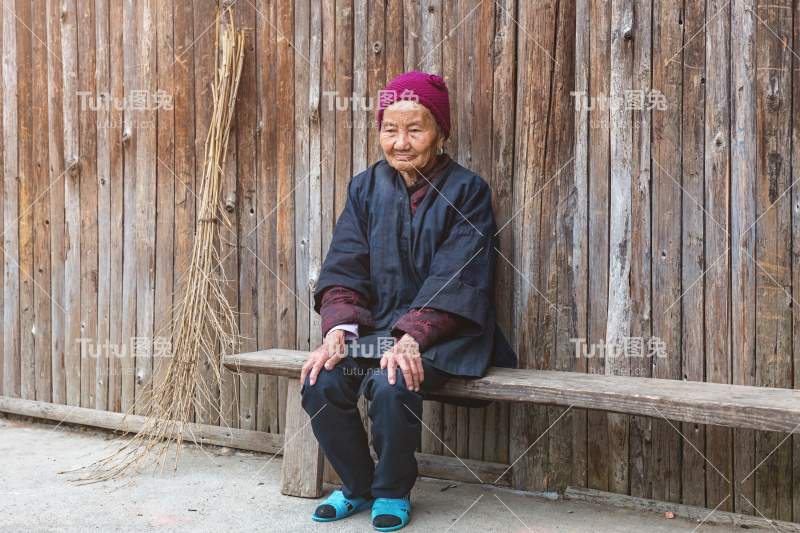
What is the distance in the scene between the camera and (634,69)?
8.43 feet

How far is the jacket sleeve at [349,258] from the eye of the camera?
2.64m

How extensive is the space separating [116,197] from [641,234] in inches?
103

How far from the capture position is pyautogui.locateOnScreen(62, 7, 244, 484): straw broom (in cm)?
302

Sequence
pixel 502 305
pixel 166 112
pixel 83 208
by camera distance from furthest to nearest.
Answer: pixel 83 208
pixel 166 112
pixel 502 305

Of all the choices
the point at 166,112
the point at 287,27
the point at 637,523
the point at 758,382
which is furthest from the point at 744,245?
the point at 166,112

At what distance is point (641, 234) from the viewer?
2.58 metres

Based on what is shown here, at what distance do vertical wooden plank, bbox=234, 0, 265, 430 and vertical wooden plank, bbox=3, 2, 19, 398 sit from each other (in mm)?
1535

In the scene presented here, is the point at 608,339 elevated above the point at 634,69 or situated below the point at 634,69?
below

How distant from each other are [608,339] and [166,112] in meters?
2.37

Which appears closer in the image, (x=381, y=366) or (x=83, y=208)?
(x=381, y=366)

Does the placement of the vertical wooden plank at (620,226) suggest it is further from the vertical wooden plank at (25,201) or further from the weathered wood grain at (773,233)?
the vertical wooden plank at (25,201)

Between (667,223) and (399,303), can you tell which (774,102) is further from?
(399,303)

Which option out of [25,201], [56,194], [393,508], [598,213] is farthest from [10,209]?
[598,213]

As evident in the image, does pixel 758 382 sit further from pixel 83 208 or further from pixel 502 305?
pixel 83 208
